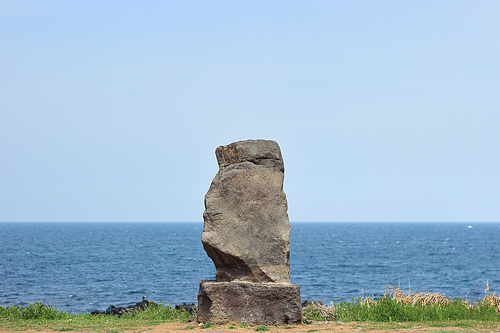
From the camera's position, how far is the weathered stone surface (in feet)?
35.5

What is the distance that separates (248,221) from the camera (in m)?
11.0

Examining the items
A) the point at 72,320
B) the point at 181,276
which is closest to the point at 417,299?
the point at 72,320

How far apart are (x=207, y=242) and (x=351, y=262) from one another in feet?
148

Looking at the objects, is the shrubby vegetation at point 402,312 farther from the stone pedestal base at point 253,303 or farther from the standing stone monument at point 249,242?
the standing stone monument at point 249,242

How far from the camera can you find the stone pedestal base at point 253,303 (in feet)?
34.3

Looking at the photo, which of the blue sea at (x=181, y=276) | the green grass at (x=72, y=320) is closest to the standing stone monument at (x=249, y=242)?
the green grass at (x=72, y=320)

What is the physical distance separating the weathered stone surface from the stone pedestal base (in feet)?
1.21

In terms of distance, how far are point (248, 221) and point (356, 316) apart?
3526mm

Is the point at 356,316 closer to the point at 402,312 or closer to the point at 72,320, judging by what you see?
the point at 402,312

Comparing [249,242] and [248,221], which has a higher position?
[248,221]

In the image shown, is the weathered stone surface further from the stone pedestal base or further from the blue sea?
the blue sea

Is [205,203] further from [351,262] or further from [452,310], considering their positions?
[351,262]

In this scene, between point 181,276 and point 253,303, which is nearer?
point 253,303

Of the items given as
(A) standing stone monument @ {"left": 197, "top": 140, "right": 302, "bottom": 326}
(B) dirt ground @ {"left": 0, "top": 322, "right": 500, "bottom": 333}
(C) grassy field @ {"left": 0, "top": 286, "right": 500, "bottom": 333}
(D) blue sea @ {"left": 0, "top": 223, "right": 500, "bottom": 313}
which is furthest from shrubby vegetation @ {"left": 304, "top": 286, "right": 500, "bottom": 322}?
(D) blue sea @ {"left": 0, "top": 223, "right": 500, "bottom": 313}
